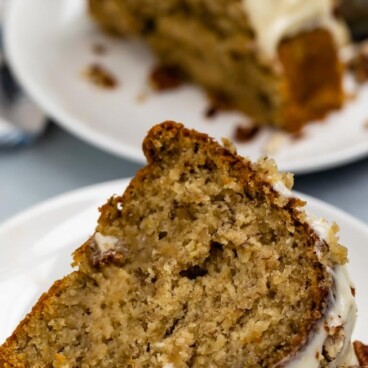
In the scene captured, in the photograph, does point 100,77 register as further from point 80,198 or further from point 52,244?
point 52,244

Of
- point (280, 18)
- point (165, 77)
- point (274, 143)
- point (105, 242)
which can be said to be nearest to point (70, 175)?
point (165, 77)

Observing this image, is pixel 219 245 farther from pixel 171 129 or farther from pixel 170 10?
pixel 170 10

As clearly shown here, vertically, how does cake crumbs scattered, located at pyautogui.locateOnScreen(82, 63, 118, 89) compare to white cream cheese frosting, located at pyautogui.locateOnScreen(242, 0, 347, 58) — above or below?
below

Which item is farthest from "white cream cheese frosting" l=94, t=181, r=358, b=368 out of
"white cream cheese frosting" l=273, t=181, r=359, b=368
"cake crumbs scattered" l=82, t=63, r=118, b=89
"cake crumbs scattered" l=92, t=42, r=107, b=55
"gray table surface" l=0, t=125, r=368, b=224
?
"cake crumbs scattered" l=92, t=42, r=107, b=55

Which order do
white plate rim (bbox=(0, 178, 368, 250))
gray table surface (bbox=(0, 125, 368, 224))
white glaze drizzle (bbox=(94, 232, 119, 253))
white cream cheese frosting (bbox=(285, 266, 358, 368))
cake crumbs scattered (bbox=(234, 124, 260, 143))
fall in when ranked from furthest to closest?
cake crumbs scattered (bbox=(234, 124, 260, 143))
gray table surface (bbox=(0, 125, 368, 224))
white plate rim (bbox=(0, 178, 368, 250))
white glaze drizzle (bbox=(94, 232, 119, 253))
white cream cheese frosting (bbox=(285, 266, 358, 368))

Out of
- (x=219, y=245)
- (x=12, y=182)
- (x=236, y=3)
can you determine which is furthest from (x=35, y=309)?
(x=236, y=3)

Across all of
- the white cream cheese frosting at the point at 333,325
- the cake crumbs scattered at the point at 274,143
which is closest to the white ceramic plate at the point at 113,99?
the cake crumbs scattered at the point at 274,143

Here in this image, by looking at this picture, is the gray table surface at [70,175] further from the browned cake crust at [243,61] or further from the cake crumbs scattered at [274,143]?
the browned cake crust at [243,61]

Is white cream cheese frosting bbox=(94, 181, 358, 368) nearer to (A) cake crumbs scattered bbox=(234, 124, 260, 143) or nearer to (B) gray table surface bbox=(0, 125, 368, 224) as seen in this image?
(B) gray table surface bbox=(0, 125, 368, 224)
